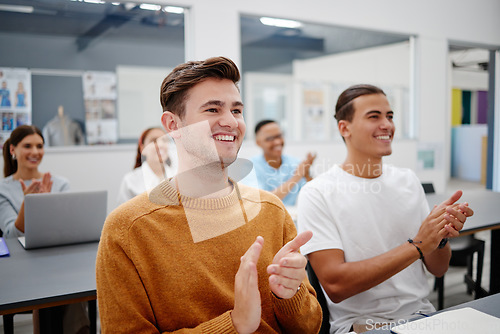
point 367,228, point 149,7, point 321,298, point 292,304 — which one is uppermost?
point 149,7

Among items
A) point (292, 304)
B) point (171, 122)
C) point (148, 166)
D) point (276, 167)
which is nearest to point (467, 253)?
point (276, 167)

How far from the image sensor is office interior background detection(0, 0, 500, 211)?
3.92 meters

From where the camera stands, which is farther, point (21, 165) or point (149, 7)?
point (149, 7)

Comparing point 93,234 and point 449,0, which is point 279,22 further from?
point 93,234

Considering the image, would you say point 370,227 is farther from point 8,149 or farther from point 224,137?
point 8,149

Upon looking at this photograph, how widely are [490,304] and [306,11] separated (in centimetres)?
387

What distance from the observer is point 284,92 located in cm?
675

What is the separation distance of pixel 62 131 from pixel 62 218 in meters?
2.59

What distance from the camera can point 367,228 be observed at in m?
1.55

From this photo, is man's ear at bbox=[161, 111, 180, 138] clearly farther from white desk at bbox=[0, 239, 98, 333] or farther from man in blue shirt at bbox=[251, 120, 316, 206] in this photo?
man in blue shirt at bbox=[251, 120, 316, 206]

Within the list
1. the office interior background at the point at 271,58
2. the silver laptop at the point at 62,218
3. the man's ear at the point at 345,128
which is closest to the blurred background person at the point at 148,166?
the office interior background at the point at 271,58

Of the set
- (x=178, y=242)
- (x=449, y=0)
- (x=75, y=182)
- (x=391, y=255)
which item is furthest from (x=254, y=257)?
(x=449, y=0)

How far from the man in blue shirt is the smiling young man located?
1428mm

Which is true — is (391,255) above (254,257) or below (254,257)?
below
